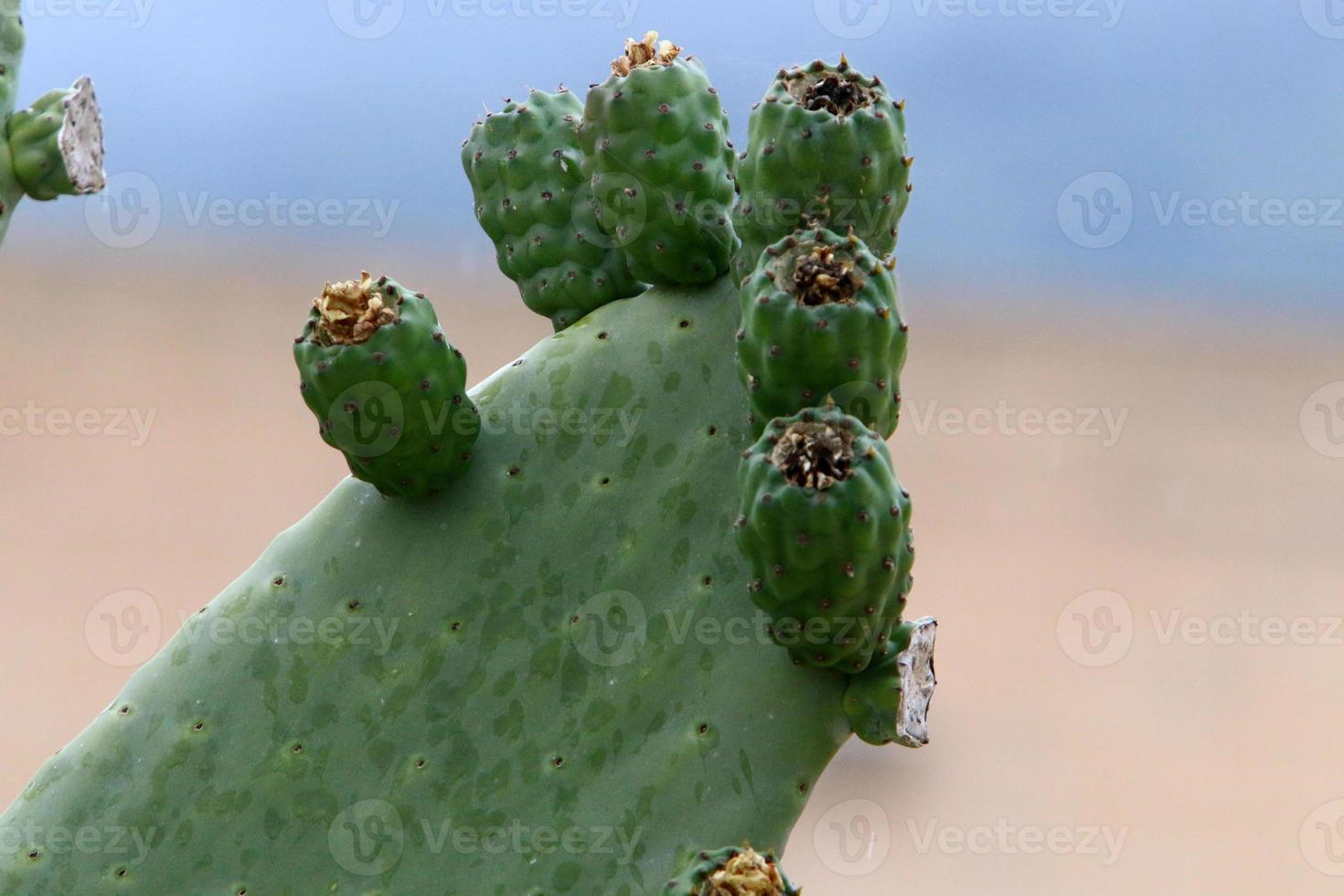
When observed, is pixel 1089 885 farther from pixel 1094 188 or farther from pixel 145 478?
pixel 145 478

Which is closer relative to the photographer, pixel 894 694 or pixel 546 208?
pixel 894 694

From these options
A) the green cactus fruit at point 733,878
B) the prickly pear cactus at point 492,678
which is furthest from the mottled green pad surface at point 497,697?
the green cactus fruit at point 733,878

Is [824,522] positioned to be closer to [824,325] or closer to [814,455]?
[814,455]

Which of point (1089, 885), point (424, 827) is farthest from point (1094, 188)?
point (424, 827)

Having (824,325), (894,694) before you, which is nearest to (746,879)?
(894,694)

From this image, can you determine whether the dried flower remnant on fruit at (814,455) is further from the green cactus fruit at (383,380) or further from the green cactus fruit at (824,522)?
the green cactus fruit at (383,380)

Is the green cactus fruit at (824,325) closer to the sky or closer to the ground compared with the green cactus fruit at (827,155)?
closer to the ground

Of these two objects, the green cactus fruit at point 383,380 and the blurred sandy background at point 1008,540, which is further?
the blurred sandy background at point 1008,540
